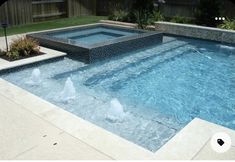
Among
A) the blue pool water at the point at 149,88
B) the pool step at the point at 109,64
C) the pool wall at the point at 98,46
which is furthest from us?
the pool wall at the point at 98,46

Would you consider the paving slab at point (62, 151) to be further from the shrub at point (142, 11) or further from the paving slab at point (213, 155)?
the shrub at point (142, 11)

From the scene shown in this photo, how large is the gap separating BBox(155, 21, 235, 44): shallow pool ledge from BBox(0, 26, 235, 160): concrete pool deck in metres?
7.85

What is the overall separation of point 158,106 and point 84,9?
13491mm

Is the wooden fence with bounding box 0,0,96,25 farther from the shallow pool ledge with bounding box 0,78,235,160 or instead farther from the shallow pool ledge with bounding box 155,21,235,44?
the shallow pool ledge with bounding box 0,78,235,160

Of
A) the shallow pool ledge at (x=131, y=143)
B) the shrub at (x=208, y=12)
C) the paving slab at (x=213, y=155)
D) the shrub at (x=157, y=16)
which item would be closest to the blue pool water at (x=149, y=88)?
the shallow pool ledge at (x=131, y=143)

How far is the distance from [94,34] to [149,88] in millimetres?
5724

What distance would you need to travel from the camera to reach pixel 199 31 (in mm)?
11891

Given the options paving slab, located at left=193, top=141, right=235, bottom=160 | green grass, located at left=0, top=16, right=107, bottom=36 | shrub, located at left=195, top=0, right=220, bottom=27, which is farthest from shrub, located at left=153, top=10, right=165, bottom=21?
paving slab, located at left=193, top=141, right=235, bottom=160

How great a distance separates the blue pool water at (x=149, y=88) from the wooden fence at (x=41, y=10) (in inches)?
259

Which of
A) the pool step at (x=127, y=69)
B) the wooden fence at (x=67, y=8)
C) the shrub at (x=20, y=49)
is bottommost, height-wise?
the pool step at (x=127, y=69)

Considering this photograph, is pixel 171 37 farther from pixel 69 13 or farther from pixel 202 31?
pixel 69 13

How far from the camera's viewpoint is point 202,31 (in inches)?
465

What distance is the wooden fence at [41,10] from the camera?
1356 cm

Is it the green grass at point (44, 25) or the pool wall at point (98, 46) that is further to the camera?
the green grass at point (44, 25)
